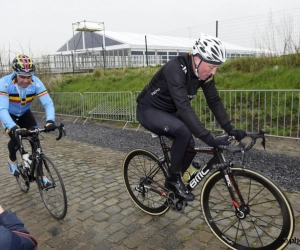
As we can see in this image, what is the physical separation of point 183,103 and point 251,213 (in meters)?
1.34

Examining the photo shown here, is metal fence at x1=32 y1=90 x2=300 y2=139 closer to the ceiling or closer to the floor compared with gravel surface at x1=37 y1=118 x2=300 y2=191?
closer to the ceiling

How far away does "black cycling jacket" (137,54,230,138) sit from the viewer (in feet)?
9.30

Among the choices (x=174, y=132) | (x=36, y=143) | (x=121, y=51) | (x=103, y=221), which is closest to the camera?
(x=174, y=132)

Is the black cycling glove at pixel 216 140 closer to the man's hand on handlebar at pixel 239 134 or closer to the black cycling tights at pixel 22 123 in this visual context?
the man's hand on handlebar at pixel 239 134

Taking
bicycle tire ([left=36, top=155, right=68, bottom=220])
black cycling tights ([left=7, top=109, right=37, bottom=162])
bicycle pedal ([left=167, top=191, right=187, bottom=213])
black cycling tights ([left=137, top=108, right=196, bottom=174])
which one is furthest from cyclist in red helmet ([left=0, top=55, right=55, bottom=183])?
bicycle pedal ([left=167, top=191, right=187, bottom=213])

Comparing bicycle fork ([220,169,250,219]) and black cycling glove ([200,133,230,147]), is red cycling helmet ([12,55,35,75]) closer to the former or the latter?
black cycling glove ([200,133,230,147])

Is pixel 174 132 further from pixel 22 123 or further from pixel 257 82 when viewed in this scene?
pixel 257 82

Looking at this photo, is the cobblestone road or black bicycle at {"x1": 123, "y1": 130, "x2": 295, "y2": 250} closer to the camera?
black bicycle at {"x1": 123, "y1": 130, "x2": 295, "y2": 250}

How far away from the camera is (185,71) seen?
2.96m

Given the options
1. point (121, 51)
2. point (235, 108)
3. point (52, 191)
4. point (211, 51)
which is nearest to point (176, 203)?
point (211, 51)

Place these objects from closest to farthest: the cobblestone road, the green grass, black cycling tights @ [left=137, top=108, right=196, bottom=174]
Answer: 1. black cycling tights @ [left=137, top=108, right=196, bottom=174]
2. the cobblestone road
3. the green grass

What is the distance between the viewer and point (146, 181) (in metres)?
3.81

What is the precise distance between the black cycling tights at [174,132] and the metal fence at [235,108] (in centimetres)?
452

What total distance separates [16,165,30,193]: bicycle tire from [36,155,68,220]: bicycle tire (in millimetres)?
552
